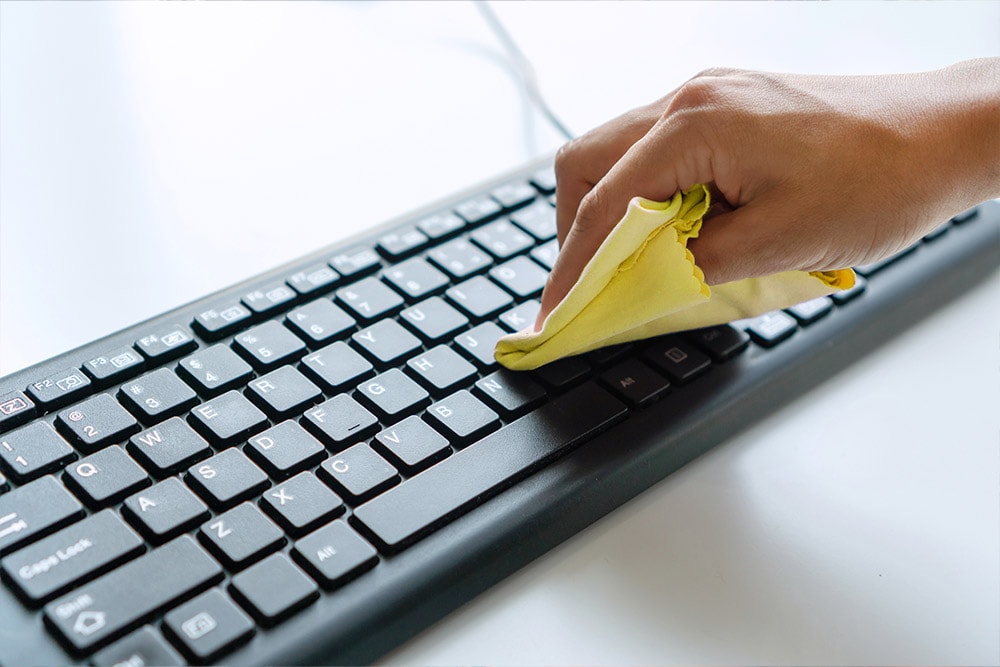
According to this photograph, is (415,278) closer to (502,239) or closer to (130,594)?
(502,239)

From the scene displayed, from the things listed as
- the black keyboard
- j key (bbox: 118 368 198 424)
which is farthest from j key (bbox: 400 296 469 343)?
j key (bbox: 118 368 198 424)

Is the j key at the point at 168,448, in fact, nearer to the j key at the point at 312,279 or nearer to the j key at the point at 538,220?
the j key at the point at 312,279

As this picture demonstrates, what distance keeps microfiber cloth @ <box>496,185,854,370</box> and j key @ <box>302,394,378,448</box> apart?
0.22 feet

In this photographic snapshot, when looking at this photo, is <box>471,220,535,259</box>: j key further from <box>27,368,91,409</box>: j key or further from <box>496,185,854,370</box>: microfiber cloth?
<box>27,368,91,409</box>: j key

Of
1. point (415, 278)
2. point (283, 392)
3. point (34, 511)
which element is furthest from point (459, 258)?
point (34, 511)

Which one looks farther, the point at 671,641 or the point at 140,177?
the point at 140,177

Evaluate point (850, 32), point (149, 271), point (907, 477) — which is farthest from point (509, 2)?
point (907, 477)

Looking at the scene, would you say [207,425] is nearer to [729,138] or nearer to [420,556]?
[420,556]

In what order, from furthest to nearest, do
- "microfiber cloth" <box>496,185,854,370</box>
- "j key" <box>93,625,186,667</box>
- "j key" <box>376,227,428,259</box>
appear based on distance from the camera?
"j key" <box>376,227,428,259</box>, "microfiber cloth" <box>496,185,854,370</box>, "j key" <box>93,625,186,667</box>

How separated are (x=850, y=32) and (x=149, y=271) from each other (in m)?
0.44

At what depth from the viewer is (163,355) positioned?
1.42 ft

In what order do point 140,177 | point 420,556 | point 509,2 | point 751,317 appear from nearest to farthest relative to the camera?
point 420,556 → point 751,317 → point 140,177 → point 509,2

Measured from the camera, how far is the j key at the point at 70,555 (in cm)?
32

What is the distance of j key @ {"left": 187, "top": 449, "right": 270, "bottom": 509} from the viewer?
363 mm
